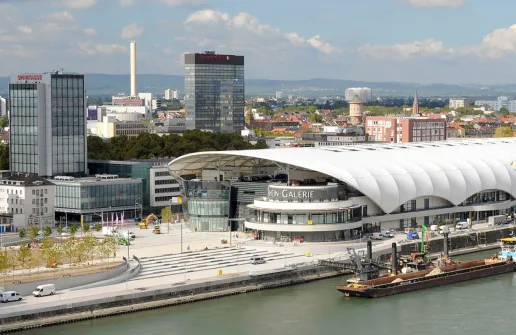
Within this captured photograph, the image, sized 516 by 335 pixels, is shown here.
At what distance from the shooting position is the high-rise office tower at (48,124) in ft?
165

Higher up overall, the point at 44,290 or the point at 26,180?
the point at 26,180

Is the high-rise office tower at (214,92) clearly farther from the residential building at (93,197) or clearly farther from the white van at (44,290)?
the white van at (44,290)

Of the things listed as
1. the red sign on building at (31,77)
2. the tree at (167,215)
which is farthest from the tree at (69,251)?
the red sign on building at (31,77)

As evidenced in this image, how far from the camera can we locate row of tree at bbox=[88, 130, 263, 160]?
63438 millimetres

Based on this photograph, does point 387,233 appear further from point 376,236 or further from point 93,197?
point 93,197

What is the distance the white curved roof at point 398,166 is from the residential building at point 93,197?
2.38 metres

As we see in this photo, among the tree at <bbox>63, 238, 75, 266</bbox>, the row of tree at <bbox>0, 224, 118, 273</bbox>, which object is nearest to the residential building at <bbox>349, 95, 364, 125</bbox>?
the row of tree at <bbox>0, 224, 118, 273</bbox>

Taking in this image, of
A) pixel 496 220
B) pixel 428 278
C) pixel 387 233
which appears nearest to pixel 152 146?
pixel 496 220

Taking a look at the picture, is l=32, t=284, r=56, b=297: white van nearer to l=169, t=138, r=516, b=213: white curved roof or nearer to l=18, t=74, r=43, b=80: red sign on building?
l=169, t=138, r=516, b=213: white curved roof

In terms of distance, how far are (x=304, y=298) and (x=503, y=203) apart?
1742cm

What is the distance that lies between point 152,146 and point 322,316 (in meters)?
35.4

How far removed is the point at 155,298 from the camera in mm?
31359

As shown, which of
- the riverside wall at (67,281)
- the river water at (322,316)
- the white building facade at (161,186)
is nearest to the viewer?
the river water at (322,316)

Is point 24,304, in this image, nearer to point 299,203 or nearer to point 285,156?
point 299,203
